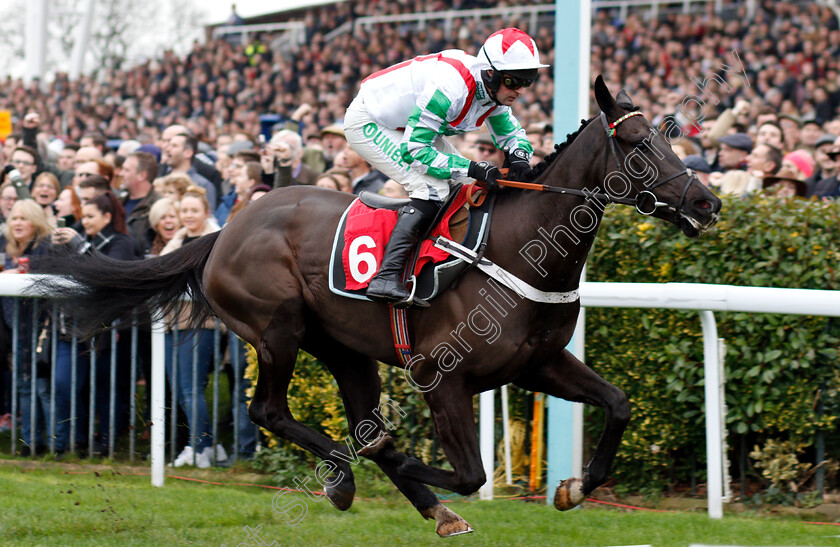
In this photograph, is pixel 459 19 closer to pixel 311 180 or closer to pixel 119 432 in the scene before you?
pixel 311 180

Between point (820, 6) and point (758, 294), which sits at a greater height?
point (820, 6)

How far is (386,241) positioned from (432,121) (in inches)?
22.2

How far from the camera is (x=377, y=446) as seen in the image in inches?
170

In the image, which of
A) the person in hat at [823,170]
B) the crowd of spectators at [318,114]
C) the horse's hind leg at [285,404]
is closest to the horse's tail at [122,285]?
the crowd of spectators at [318,114]

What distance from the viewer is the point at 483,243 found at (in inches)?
159

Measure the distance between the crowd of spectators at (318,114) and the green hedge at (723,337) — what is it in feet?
2.09

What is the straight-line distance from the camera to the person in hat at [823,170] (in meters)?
6.59

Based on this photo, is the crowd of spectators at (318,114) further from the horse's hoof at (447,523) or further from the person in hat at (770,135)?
the horse's hoof at (447,523)

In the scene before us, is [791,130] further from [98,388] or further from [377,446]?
[98,388]

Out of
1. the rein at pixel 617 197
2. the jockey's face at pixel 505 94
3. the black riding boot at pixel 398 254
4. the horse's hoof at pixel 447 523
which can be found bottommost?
the horse's hoof at pixel 447 523

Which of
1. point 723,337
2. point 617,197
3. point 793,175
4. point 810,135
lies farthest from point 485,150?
point 617,197

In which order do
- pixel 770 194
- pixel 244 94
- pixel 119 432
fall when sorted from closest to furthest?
pixel 770 194, pixel 119 432, pixel 244 94

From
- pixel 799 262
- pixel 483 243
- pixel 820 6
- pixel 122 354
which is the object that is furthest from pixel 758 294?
pixel 820 6

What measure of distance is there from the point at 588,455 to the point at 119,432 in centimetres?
277
